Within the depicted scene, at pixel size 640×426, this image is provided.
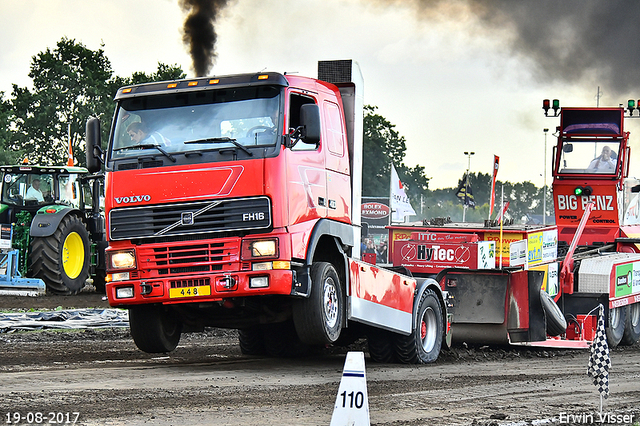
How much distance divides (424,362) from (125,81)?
59553 millimetres

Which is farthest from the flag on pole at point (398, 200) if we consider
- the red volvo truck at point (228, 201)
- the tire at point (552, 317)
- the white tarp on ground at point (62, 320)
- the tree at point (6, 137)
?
the tree at point (6, 137)

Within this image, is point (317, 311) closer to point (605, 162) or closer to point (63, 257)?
point (605, 162)

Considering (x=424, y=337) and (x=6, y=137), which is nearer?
(x=424, y=337)

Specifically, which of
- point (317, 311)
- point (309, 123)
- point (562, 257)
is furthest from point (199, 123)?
point (562, 257)

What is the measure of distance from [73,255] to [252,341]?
8872mm

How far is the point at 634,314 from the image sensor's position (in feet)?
54.2

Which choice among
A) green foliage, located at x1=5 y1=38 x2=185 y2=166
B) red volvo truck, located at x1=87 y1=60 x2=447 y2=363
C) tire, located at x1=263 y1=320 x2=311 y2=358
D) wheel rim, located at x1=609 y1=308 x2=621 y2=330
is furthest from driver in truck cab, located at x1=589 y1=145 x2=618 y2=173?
green foliage, located at x1=5 y1=38 x2=185 y2=166

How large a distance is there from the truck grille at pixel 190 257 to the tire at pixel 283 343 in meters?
3.18

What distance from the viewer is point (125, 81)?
222ft

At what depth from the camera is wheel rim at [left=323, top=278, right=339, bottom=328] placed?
977cm

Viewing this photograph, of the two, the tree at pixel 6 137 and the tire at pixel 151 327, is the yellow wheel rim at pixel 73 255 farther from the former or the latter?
the tree at pixel 6 137

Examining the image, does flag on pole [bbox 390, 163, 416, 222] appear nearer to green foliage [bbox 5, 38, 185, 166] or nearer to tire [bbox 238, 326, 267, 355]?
tire [bbox 238, 326, 267, 355]

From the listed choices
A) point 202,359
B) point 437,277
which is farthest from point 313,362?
point 437,277

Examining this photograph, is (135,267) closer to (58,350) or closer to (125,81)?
(58,350)
